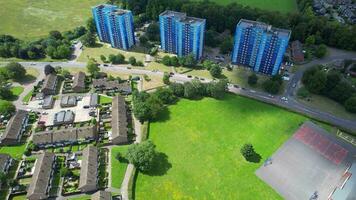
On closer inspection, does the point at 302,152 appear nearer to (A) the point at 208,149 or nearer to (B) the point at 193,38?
(A) the point at 208,149

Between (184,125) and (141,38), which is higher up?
(141,38)

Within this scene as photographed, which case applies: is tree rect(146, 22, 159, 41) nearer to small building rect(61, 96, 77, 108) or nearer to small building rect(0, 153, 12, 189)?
small building rect(61, 96, 77, 108)

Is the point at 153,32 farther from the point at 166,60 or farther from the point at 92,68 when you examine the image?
the point at 92,68

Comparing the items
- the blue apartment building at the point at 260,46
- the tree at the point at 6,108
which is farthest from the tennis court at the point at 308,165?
the tree at the point at 6,108

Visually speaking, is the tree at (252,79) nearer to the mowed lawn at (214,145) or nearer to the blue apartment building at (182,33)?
the mowed lawn at (214,145)

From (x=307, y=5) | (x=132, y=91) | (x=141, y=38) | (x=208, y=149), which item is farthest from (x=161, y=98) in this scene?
(x=307, y=5)

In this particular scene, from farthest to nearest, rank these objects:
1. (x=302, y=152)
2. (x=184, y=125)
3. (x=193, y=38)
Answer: (x=193, y=38) < (x=184, y=125) < (x=302, y=152)

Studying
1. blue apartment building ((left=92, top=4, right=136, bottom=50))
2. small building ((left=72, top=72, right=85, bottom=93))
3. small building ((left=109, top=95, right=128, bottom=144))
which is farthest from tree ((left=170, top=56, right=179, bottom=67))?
small building ((left=72, top=72, right=85, bottom=93))
